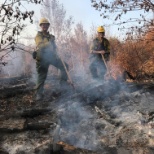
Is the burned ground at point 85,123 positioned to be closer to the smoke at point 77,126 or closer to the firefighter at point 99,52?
the smoke at point 77,126

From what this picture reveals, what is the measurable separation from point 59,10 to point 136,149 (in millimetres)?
24235

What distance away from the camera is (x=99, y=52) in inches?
324

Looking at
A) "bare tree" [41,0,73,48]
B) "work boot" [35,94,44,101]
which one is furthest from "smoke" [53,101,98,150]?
"bare tree" [41,0,73,48]

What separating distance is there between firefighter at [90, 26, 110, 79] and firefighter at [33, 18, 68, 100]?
1868 mm

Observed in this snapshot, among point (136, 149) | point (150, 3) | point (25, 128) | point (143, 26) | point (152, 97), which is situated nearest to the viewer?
point (136, 149)

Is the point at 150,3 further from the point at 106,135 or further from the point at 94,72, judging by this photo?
the point at 106,135

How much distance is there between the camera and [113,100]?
6.15 metres

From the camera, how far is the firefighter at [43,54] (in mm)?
6531

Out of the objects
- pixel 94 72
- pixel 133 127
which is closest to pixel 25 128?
pixel 133 127

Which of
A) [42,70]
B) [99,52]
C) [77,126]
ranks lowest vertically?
[77,126]

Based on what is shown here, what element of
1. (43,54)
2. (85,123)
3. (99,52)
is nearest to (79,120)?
(85,123)

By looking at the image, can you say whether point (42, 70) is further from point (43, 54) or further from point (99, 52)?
point (99, 52)

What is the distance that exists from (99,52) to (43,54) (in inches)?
91.1

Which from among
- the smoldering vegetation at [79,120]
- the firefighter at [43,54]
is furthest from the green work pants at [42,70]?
the smoldering vegetation at [79,120]
